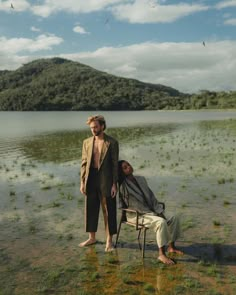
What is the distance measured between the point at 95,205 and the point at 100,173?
2.74 ft

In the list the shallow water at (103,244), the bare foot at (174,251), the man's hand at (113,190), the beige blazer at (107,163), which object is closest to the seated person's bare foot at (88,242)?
the shallow water at (103,244)

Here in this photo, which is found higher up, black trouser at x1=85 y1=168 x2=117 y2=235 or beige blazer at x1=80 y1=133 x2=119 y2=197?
beige blazer at x1=80 y1=133 x2=119 y2=197

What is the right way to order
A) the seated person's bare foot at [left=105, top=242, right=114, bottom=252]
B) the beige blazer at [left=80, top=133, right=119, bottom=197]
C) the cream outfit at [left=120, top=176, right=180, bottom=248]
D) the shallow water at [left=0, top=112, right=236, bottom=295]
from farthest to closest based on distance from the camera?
the seated person's bare foot at [left=105, top=242, right=114, bottom=252] → the beige blazer at [left=80, top=133, right=119, bottom=197] → the cream outfit at [left=120, top=176, right=180, bottom=248] → the shallow water at [left=0, top=112, right=236, bottom=295]

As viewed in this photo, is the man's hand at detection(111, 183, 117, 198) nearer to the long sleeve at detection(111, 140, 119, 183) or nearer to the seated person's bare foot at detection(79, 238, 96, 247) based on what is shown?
the long sleeve at detection(111, 140, 119, 183)

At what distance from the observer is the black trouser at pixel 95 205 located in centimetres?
857

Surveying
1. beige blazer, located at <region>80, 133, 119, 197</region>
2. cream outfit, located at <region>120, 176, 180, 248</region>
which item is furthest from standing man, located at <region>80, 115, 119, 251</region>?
cream outfit, located at <region>120, 176, 180, 248</region>

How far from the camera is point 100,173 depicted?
845 centimetres

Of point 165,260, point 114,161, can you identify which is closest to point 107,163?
point 114,161

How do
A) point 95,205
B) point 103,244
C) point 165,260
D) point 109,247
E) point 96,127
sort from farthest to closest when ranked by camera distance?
1. point 103,244
2. point 95,205
3. point 109,247
4. point 96,127
5. point 165,260

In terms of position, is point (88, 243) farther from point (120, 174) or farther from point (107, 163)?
point (107, 163)

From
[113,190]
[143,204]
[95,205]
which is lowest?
[95,205]

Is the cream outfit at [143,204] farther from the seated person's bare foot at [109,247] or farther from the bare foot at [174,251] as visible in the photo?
the seated person's bare foot at [109,247]

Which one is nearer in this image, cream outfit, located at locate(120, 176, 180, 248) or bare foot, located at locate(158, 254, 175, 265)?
bare foot, located at locate(158, 254, 175, 265)

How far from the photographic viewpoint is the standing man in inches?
327
